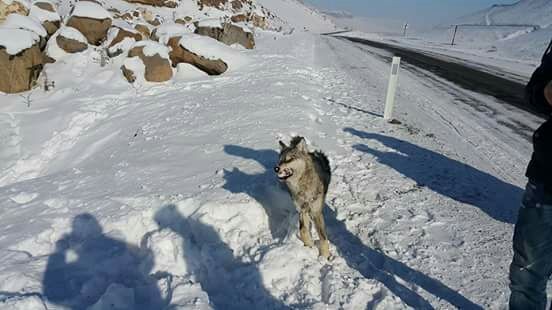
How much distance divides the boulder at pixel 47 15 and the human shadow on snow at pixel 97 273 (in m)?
12.1

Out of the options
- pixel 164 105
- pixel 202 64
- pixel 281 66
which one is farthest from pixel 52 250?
pixel 281 66

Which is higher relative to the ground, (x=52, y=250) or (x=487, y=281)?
(x=487, y=281)

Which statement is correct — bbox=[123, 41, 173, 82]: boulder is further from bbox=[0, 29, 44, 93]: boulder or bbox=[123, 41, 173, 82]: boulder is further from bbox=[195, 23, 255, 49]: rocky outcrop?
bbox=[195, 23, 255, 49]: rocky outcrop

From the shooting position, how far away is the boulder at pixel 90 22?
1417 centimetres

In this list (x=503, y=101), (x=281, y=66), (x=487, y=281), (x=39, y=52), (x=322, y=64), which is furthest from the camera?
(x=322, y=64)

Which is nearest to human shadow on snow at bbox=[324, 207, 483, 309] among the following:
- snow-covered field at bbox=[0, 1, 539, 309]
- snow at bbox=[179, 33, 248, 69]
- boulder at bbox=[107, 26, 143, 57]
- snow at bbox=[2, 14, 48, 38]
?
snow-covered field at bbox=[0, 1, 539, 309]

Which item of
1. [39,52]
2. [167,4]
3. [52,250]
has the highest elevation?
[167,4]

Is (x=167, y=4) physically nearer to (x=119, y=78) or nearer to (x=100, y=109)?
(x=119, y=78)

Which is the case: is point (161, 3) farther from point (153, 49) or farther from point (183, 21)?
point (153, 49)

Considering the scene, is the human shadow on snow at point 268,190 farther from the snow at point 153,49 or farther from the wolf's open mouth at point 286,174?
the snow at point 153,49

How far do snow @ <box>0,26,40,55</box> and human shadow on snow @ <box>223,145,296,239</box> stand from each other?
28.7 ft

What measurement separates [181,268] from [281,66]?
11.1m

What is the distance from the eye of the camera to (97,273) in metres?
3.78

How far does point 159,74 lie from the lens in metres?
11.7
